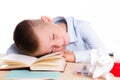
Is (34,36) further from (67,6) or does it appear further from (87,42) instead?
(67,6)

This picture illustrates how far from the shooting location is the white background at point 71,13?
2279 millimetres

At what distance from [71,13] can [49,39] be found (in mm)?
1165

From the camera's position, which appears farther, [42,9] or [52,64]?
[42,9]

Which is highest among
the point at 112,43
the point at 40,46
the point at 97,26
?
the point at 40,46

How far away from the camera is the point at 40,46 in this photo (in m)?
1.20

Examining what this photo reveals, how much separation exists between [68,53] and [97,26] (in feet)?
3.53

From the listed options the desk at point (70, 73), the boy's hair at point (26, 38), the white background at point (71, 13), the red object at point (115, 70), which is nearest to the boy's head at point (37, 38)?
the boy's hair at point (26, 38)

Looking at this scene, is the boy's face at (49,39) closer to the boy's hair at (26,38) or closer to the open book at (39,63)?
the boy's hair at (26,38)

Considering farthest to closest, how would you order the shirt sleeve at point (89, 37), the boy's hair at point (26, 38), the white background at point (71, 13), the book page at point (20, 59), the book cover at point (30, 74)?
1. the white background at point (71, 13)
2. the shirt sleeve at point (89, 37)
3. the boy's hair at point (26, 38)
4. the book page at point (20, 59)
5. the book cover at point (30, 74)

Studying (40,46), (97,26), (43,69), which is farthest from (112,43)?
(43,69)

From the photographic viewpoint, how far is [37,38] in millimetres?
1177

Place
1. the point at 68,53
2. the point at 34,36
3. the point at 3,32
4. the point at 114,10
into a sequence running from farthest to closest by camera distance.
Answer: the point at 3,32, the point at 114,10, the point at 68,53, the point at 34,36

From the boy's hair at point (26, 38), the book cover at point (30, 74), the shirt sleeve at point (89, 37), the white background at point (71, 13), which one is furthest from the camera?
the white background at point (71, 13)

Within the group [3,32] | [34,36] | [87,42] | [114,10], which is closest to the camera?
[34,36]
